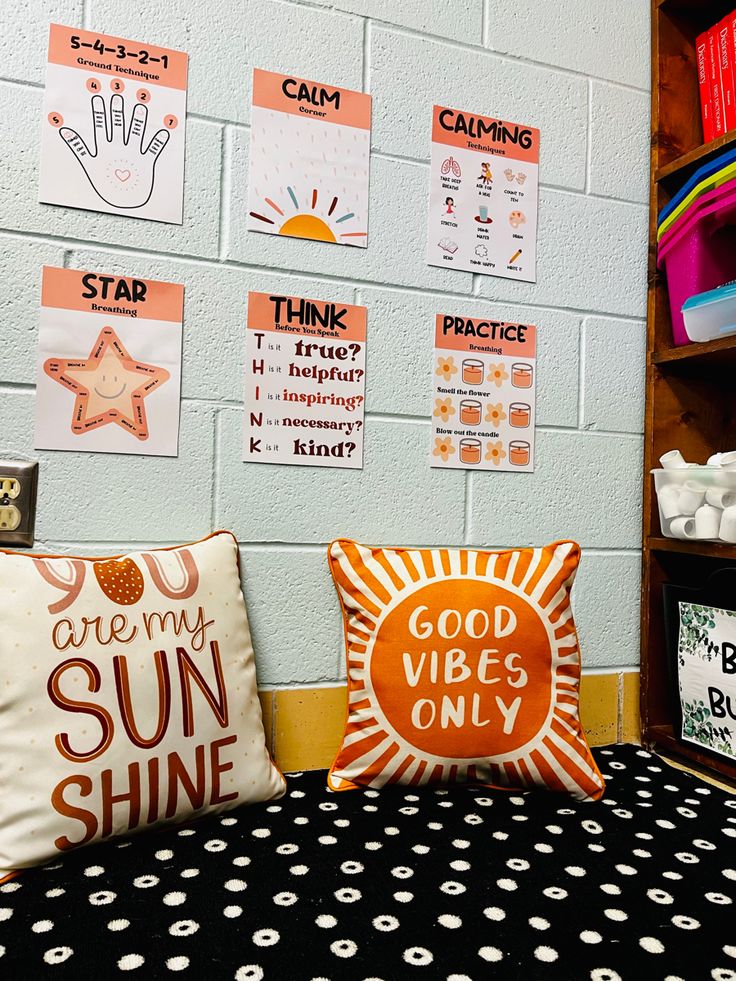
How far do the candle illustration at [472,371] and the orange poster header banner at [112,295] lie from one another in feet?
1.75

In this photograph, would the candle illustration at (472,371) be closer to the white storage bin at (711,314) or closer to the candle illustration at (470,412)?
the candle illustration at (470,412)

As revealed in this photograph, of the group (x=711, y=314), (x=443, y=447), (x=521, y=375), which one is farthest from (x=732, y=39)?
(x=443, y=447)

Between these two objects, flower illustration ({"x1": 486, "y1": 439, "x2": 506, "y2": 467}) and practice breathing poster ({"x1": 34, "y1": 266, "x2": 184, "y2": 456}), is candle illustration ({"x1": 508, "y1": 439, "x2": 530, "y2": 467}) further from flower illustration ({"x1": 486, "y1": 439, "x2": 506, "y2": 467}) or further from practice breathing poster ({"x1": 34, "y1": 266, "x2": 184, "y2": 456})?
practice breathing poster ({"x1": 34, "y1": 266, "x2": 184, "y2": 456})

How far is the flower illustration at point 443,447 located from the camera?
138cm

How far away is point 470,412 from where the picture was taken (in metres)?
1.40

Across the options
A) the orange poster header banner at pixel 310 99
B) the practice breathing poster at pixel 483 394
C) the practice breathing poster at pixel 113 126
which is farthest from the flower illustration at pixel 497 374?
the practice breathing poster at pixel 113 126

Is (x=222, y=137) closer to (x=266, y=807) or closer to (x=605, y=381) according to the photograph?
(x=605, y=381)

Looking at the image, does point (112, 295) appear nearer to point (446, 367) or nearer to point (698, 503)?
point (446, 367)


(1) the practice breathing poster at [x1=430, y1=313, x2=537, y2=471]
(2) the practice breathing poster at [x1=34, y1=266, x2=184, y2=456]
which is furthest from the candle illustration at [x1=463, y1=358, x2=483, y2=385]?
(2) the practice breathing poster at [x1=34, y1=266, x2=184, y2=456]

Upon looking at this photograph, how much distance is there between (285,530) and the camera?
1286 millimetres

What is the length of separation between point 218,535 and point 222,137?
68 centimetres

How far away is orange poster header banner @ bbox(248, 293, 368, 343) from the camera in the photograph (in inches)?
50.2

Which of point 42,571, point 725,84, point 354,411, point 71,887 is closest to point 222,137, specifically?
point 354,411

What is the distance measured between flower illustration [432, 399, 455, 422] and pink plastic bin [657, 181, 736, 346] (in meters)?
0.49
